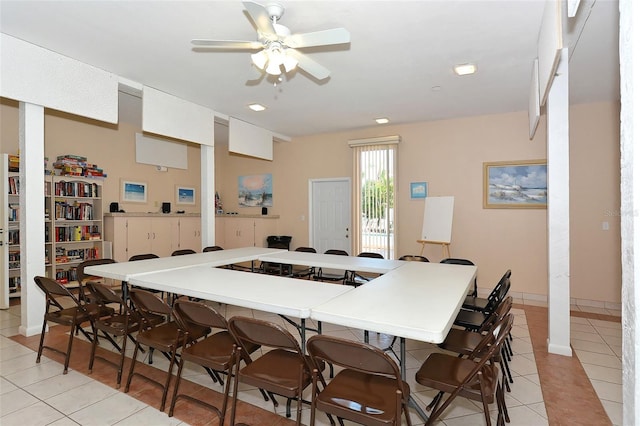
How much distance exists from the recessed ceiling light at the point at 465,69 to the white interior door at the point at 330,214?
3283 mm

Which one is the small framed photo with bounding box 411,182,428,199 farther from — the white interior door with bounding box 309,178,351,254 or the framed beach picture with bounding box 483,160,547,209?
the white interior door with bounding box 309,178,351,254

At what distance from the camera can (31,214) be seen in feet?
11.8

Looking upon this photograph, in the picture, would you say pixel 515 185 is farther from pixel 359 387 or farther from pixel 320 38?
pixel 359 387

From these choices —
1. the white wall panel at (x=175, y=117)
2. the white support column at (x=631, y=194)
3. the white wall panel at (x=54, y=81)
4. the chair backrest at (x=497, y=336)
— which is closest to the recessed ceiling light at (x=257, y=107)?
the white wall panel at (x=175, y=117)

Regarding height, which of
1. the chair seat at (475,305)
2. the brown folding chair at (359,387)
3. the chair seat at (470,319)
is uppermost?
the brown folding chair at (359,387)

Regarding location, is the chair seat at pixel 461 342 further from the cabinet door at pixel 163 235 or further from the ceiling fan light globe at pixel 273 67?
the cabinet door at pixel 163 235

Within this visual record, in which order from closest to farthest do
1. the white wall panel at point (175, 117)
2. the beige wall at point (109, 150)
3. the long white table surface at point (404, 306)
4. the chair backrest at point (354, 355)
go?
the chair backrest at point (354, 355) → the long white table surface at point (404, 306) → the white wall panel at point (175, 117) → the beige wall at point (109, 150)

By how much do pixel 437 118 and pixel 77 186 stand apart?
6.17m

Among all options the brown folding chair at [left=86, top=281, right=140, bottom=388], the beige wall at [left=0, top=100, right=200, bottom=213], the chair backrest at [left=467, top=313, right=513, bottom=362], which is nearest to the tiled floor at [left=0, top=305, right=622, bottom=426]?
the brown folding chair at [left=86, top=281, right=140, bottom=388]

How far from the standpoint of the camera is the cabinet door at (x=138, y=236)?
19.8 feet

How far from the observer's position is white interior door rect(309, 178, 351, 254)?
6.96 meters

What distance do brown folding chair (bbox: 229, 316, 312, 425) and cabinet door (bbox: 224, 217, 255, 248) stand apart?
5483mm

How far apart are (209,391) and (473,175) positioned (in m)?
5.06

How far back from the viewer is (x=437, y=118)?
19.1ft
